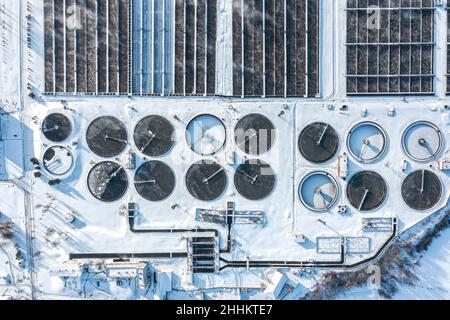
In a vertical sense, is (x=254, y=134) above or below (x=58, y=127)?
below

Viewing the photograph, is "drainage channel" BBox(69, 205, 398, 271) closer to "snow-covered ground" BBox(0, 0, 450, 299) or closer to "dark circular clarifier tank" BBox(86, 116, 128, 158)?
"snow-covered ground" BBox(0, 0, 450, 299)

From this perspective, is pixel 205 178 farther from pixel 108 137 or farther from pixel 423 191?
pixel 423 191

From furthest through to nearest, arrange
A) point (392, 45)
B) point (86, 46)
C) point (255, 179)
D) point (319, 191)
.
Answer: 1. point (319, 191)
2. point (255, 179)
3. point (86, 46)
4. point (392, 45)

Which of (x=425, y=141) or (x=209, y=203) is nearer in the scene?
(x=425, y=141)

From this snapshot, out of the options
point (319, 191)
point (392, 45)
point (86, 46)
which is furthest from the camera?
point (319, 191)

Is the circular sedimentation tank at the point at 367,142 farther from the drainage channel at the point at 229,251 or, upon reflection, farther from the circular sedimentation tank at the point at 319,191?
the drainage channel at the point at 229,251

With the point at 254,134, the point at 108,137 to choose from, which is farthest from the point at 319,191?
the point at 108,137

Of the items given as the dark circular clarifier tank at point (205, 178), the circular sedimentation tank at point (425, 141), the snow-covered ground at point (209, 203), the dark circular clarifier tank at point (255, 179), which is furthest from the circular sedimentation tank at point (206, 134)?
the circular sedimentation tank at point (425, 141)

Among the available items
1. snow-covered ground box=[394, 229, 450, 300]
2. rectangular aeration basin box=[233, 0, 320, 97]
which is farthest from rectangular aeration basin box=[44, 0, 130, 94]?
snow-covered ground box=[394, 229, 450, 300]
